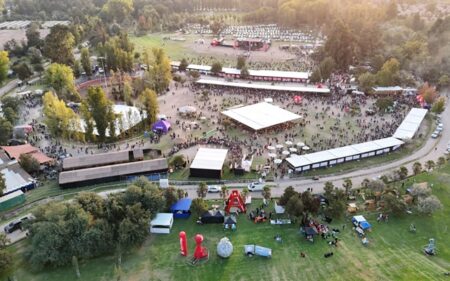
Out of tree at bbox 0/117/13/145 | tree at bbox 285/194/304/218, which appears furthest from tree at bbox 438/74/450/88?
tree at bbox 0/117/13/145

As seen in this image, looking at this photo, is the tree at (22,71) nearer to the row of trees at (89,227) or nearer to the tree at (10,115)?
the tree at (10,115)

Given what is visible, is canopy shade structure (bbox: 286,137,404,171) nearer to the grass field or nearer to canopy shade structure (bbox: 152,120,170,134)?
the grass field

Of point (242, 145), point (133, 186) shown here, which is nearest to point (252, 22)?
point (242, 145)

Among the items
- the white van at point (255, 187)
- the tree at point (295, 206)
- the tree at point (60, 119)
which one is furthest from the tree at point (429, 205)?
the tree at point (60, 119)

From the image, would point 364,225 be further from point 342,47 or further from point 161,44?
point 161,44

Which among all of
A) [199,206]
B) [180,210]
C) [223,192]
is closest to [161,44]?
[223,192]

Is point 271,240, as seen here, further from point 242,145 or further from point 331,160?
point 242,145
